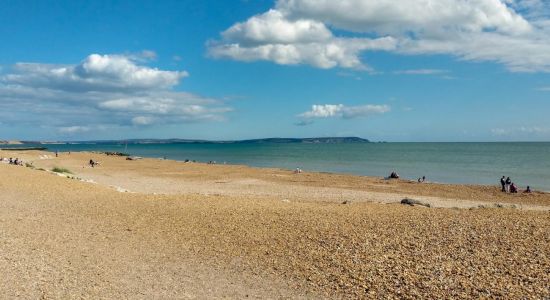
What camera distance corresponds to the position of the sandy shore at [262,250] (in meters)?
9.32

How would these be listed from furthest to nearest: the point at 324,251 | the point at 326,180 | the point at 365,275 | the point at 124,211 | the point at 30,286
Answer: the point at 326,180, the point at 124,211, the point at 324,251, the point at 365,275, the point at 30,286

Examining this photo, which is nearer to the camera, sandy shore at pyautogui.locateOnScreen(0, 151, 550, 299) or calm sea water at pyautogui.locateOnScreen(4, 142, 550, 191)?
sandy shore at pyautogui.locateOnScreen(0, 151, 550, 299)

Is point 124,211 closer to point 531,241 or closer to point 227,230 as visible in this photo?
point 227,230

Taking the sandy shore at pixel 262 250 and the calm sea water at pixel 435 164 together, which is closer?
the sandy shore at pixel 262 250

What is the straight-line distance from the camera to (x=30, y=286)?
29.8 ft

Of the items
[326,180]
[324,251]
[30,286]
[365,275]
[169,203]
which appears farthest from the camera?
[326,180]

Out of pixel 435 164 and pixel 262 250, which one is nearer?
pixel 262 250

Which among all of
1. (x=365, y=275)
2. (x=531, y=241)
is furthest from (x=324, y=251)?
(x=531, y=241)

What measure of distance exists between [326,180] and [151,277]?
32.5 m

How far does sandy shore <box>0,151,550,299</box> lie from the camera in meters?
9.32

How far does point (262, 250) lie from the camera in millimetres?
12320

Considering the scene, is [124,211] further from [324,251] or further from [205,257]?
[324,251]

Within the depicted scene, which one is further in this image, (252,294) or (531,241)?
(531,241)

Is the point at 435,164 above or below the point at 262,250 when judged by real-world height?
above
